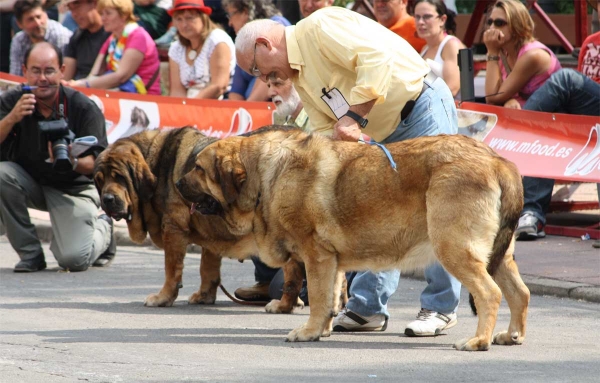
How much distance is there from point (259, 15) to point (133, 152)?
4.09m

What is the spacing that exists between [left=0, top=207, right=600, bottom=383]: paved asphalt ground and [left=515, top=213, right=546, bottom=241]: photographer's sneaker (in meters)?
0.68

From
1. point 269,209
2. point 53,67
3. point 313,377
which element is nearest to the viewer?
point 313,377

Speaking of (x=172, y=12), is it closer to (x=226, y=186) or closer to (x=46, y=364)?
(x=226, y=186)

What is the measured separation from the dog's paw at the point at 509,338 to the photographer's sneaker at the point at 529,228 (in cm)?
376

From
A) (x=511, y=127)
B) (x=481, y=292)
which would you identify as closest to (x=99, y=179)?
(x=481, y=292)

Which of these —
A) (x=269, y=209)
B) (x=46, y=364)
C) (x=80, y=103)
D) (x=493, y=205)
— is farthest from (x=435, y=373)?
(x=80, y=103)

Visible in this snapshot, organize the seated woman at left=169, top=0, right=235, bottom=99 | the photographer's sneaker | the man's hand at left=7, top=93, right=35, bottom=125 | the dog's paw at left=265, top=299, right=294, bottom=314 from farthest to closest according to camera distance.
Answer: the seated woman at left=169, top=0, right=235, bottom=99 < the photographer's sneaker < the man's hand at left=7, top=93, right=35, bottom=125 < the dog's paw at left=265, top=299, right=294, bottom=314

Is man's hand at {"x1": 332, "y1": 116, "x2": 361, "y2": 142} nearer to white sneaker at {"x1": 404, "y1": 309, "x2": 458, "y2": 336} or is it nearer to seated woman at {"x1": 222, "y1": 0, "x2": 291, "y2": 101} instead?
white sneaker at {"x1": 404, "y1": 309, "x2": 458, "y2": 336}

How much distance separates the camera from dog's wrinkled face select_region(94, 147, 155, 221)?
24.4ft

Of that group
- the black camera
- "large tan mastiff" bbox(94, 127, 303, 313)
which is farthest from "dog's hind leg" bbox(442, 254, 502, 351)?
the black camera

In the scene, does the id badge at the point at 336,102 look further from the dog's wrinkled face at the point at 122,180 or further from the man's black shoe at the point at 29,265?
the man's black shoe at the point at 29,265

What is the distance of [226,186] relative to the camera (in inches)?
240

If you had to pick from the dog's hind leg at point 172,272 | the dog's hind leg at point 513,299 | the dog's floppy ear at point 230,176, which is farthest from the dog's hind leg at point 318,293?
the dog's hind leg at point 172,272

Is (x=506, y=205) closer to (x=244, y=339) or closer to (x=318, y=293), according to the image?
(x=318, y=293)
